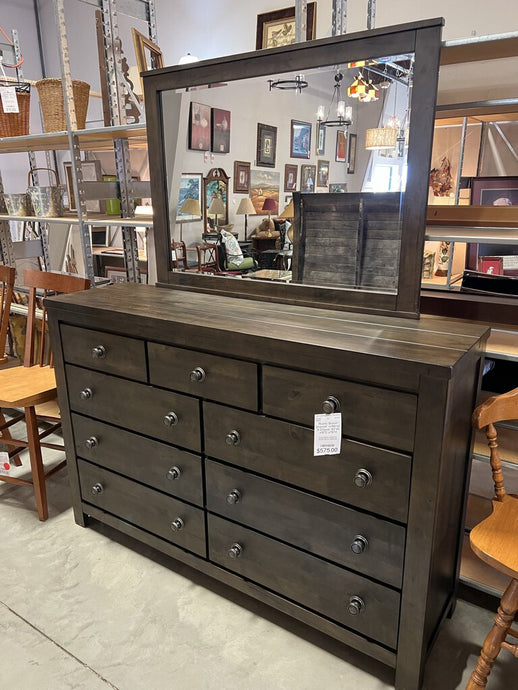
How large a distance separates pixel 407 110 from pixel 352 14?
12.2ft

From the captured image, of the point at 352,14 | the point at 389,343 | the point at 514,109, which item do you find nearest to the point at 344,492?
the point at 389,343

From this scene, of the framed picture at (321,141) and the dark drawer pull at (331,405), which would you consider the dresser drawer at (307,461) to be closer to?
the dark drawer pull at (331,405)

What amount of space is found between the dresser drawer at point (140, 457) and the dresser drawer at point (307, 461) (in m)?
0.15

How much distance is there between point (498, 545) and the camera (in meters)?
1.31

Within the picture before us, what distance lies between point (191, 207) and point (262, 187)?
35 centimetres

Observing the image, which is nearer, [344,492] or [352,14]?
[344,492]

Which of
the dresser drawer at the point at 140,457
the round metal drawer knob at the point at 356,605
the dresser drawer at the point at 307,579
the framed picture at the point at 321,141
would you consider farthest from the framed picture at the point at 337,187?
the round metal drawer knob at the point at 356,605

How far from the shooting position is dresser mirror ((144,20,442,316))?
1480 mm

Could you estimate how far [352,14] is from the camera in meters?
4.39

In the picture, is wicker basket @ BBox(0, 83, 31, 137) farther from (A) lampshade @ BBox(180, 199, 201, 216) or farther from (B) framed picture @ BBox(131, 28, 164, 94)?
(A) lampshade @ BBox(180, 199, 201, 216)

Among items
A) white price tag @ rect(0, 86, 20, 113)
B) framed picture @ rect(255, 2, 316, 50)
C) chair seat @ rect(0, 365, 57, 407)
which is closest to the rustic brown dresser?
chair seat @ rect(0, 365, 57, 407)

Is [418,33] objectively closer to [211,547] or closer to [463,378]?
[463,378]

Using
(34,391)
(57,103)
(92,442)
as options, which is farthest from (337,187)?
(57,103)

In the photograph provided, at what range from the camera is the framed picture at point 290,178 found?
1.76 metres
